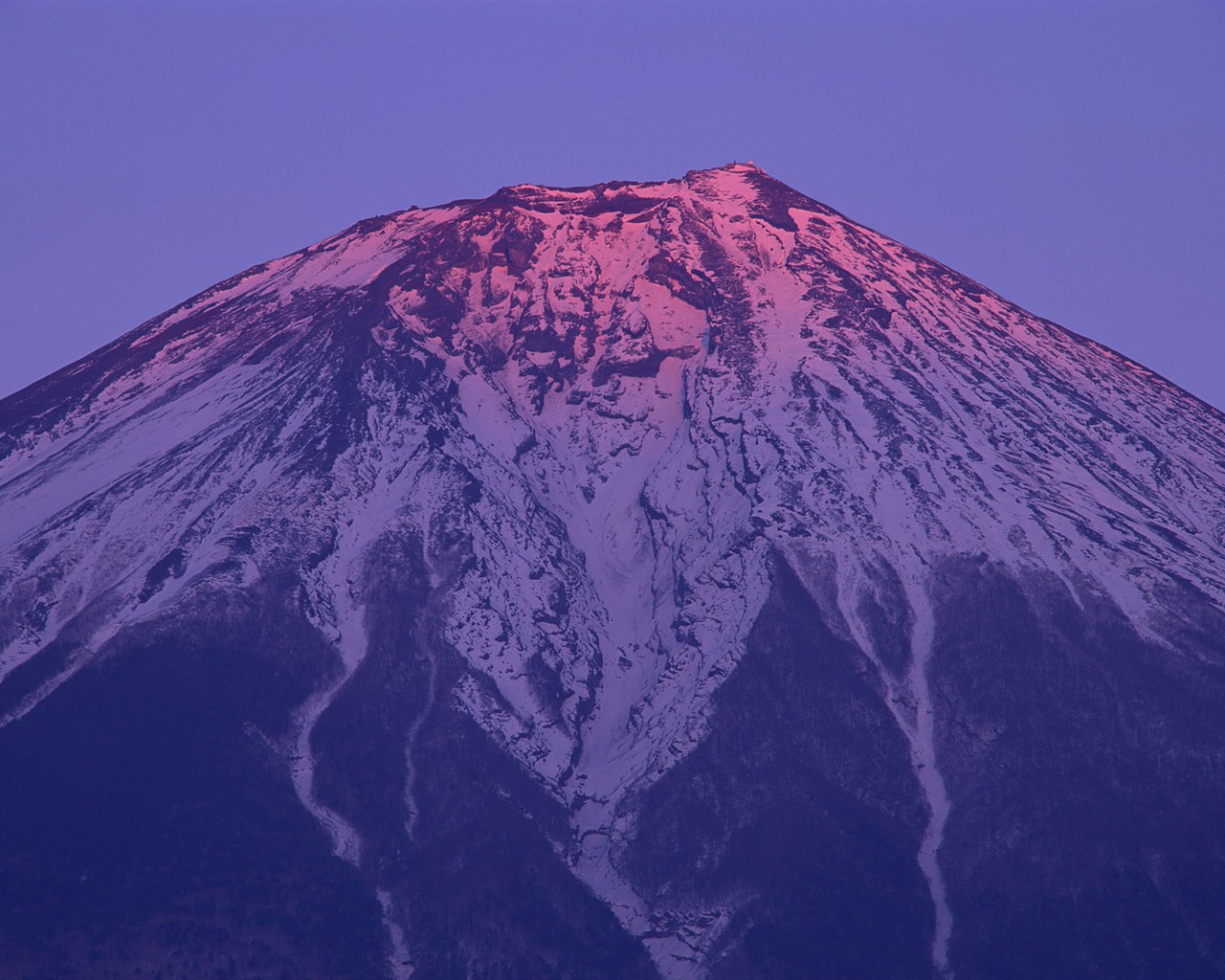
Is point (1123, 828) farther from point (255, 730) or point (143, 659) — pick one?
point (143, 659)

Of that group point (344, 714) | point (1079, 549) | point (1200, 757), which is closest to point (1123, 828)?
point (1200, 757)

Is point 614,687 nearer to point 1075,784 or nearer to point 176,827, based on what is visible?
point 1075,784

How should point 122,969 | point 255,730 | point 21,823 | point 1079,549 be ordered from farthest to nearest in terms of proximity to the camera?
point 1079,549 < point 255,730 < point 21,823 < point 122,969

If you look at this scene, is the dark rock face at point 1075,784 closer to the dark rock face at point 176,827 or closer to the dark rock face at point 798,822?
the dark rock face at point 798,822

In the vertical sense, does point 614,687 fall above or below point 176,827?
above

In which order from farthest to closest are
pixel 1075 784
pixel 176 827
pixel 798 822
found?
pixel 1075 784
pixel 798 822
pixel 176 827

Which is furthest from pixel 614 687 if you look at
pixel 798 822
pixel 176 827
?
pixel 176 827

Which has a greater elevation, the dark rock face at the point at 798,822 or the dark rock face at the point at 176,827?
the dark rock face at the point at 798,822

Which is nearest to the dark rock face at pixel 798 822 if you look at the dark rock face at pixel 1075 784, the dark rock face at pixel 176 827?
the dark rock face at pixel 1075 784
